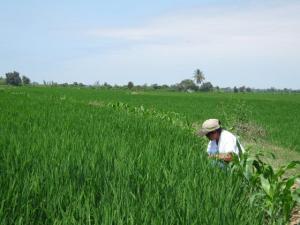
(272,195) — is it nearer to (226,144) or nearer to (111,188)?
(111,188)

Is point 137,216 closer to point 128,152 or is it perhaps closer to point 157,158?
point 157,158

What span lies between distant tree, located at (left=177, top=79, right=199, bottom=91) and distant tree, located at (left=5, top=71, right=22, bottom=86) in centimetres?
4095

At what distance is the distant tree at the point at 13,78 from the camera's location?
351ft

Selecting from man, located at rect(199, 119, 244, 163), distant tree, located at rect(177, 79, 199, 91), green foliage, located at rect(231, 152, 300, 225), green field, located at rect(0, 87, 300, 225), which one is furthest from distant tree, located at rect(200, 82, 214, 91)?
green field, located at rect(0, 87, 300, 225)

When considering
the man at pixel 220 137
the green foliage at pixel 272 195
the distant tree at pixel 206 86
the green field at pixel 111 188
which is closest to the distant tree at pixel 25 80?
the distant tree at pixel 206 86

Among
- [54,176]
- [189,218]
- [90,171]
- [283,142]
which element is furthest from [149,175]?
[283,142]

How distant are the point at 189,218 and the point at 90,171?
4.40 ft

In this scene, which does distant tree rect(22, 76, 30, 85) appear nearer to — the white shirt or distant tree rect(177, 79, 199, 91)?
distant tree rect(177, 79, 199, 91)

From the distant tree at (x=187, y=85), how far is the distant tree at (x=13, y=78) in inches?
1612

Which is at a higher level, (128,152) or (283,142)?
(128,152)

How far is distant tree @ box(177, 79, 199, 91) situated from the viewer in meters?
127

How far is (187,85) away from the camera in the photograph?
130 metres

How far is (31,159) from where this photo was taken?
163 inches

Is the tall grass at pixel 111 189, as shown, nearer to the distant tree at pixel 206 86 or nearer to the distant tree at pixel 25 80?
the distant tree at pixel 25 80
